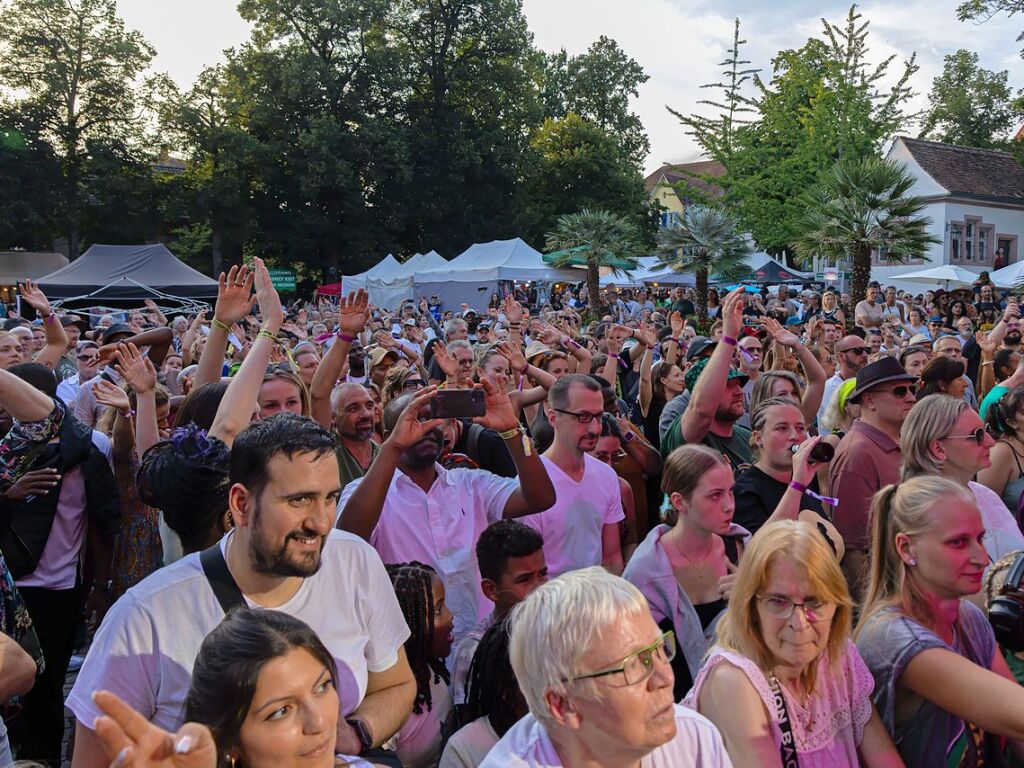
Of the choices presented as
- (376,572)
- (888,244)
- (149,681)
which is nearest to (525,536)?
(376,572)

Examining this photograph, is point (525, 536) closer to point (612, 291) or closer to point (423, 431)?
point (423, 431)

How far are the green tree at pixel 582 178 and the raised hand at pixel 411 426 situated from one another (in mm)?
44215

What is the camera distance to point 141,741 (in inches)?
58.0

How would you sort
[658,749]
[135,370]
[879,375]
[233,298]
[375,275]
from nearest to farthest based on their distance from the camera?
[658,749], [135,370], [233,298], [879,375], [375,275]

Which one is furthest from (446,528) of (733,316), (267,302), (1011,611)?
(733,316)

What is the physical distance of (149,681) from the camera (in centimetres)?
226

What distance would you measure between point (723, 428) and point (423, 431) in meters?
2.45

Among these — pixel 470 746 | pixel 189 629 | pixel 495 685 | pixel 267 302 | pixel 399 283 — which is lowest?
pixel 470 746

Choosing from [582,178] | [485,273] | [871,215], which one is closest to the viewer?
[871,215]

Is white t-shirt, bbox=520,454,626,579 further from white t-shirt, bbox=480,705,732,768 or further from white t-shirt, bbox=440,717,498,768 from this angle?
white t-shirt, bbox=480,705,732,768

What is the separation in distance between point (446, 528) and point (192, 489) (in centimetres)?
142

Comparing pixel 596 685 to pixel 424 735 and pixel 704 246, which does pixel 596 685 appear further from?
pixel 704 246

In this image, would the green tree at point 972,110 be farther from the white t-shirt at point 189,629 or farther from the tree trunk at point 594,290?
the white t-shirt at point 189,629

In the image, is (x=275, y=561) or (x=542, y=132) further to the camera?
(x=542, y=132)
